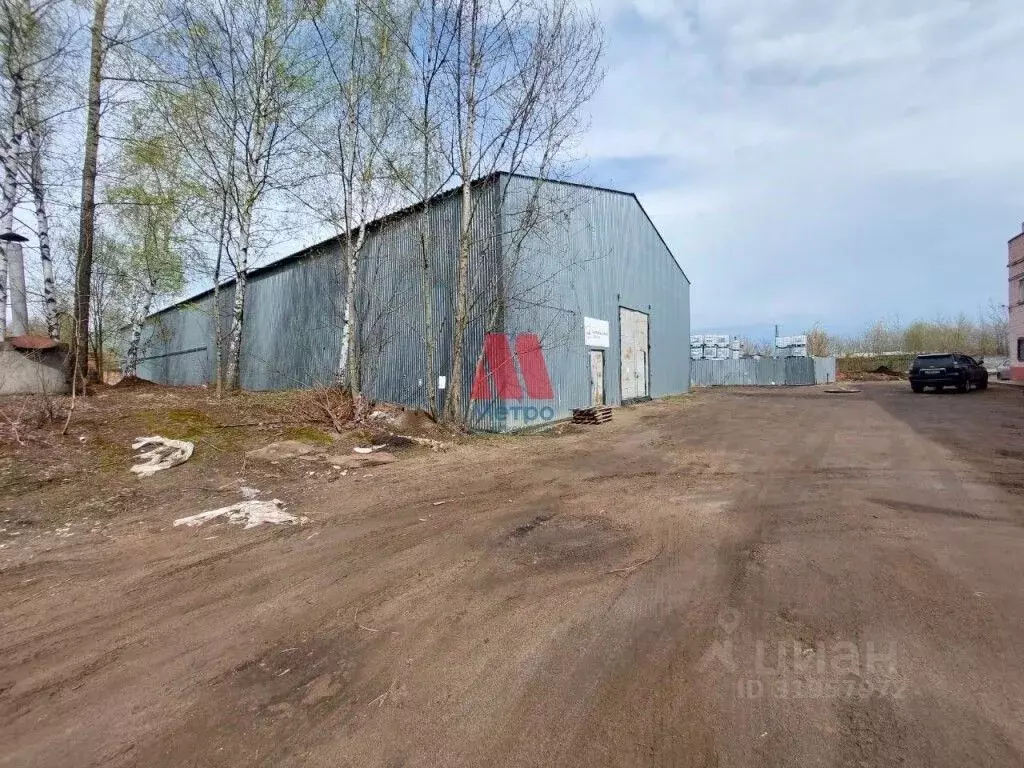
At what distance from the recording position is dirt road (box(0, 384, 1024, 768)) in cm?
239

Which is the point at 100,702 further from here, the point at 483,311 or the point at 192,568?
the point at 483,311

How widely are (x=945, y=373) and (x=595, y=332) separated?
15750 mm

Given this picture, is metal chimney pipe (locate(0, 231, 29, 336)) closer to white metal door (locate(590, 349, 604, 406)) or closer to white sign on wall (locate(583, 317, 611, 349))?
white sign on wall (locate(583, 317, 611, 349))

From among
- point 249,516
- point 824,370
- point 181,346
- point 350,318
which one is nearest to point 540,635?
point 249,516

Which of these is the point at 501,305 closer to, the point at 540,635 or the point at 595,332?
the point at 595,332

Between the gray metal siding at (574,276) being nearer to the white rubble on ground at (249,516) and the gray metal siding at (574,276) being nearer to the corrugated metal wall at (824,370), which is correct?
the white rubble on ground at (249,516)

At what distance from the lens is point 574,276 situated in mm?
16688

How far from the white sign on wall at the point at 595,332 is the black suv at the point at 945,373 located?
14718 millimetres

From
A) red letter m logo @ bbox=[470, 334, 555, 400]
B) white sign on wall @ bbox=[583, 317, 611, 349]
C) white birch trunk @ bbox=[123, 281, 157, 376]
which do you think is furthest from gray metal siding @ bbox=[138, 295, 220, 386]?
white sign on wall @ bbox=[583, 317, 611, 349]

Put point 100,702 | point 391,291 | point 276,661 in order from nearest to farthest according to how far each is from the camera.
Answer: point 100,702, point 276,661, point 391,291

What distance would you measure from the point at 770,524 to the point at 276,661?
457 centimetres

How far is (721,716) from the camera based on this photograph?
2.49 metres

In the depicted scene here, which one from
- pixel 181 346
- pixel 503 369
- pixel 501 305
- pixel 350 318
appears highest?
pixel 181 346

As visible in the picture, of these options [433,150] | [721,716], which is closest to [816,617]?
[721,716]
